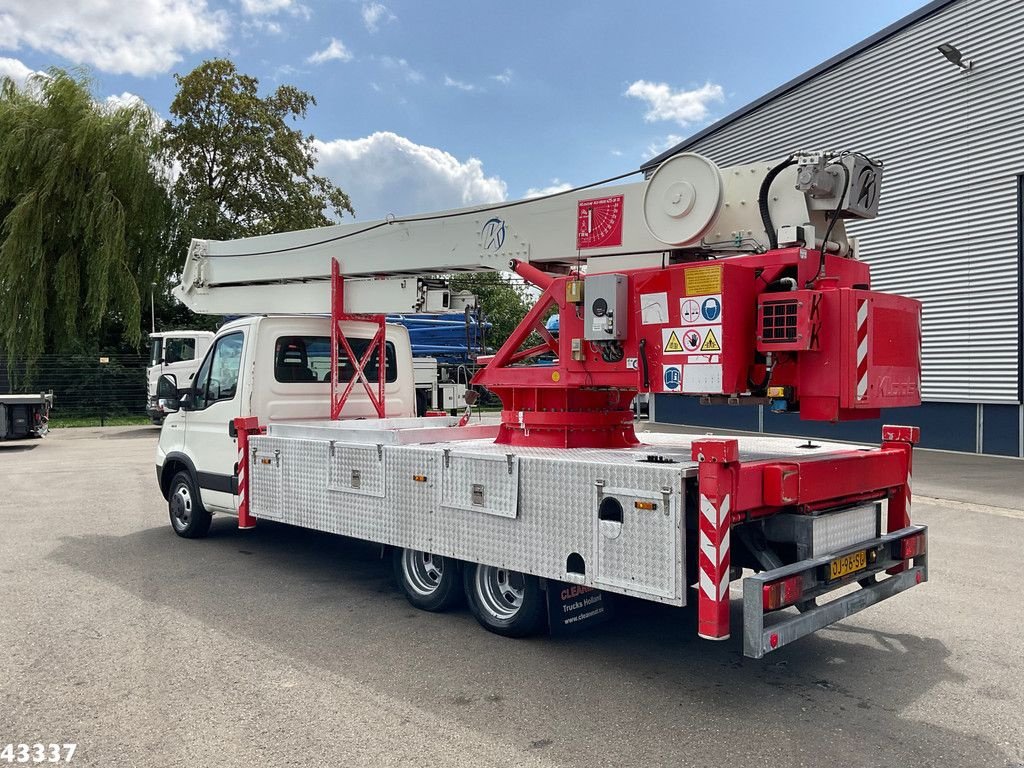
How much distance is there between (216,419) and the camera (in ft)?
26.2

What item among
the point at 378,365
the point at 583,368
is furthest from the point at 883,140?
the point at 583,368

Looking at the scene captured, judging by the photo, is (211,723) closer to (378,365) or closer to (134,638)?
(134,638)

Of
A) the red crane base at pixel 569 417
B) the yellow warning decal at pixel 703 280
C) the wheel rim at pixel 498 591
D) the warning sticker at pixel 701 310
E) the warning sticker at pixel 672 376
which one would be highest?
the yellow warning decal at pixel 703 280

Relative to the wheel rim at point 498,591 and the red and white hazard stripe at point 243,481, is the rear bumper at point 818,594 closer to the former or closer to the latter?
the wheel rim at point 498,591

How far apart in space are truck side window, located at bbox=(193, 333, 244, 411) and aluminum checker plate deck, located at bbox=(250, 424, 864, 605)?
1141 mm

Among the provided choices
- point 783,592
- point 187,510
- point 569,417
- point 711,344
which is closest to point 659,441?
point 569,417

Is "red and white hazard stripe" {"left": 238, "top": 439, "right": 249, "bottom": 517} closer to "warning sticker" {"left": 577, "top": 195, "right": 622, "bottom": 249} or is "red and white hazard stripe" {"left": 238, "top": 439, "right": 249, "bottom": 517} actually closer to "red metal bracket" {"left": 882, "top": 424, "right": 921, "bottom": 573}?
"warning sticker" {"left": 577, "top": 195, "right": 622, "bottom": 249}

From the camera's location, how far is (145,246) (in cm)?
2909

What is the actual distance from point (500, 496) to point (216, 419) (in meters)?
4.01

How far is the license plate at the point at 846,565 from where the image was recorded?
463cm

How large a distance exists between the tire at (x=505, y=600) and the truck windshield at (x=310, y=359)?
3243mm

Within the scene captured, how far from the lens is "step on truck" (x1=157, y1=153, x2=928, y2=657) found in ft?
14.4

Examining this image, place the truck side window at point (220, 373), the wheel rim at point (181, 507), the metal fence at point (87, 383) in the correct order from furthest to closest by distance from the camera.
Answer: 1. the metal fence at point (87, 383)
2. the wheel rim at point (181, 507)
3. the truck side window at point (220, 373)

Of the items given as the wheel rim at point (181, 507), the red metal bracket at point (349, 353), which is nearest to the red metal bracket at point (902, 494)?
the red metal bracket at point (349, 353)
